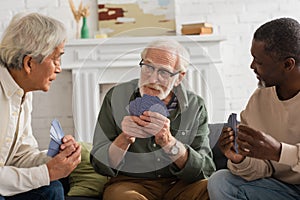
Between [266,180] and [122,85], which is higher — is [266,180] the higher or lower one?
the lower one

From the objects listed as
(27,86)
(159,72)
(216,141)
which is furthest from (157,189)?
(27,86)

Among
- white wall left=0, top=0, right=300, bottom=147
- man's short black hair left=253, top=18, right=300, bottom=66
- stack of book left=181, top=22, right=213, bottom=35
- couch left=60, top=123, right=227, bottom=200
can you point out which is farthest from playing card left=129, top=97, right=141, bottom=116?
white wall left=0, top=0, right=300, bottom=147

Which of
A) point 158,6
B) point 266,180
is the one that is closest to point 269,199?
point 266,180

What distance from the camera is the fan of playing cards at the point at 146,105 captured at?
264 centimetres

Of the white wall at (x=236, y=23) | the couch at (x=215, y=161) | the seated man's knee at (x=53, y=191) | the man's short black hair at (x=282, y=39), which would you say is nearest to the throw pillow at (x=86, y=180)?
the couch at (x=215, y=161)

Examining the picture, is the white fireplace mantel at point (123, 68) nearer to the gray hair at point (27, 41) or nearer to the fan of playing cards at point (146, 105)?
the fan of playing cards at point (146, 105)

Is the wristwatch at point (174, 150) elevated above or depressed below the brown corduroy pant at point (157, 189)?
above

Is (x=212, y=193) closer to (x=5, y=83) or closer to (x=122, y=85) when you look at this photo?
(x=122, y=85)

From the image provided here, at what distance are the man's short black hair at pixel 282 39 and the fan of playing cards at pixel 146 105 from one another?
0.47 metres

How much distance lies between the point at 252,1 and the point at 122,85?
2.13 m

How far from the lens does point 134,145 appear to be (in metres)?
2.79

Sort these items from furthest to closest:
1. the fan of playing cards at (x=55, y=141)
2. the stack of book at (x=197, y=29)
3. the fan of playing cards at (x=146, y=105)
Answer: the stack of book at (x=197, y=29)
the fan of playing cards at (x=146, y=105)
the fan of playing cards at (x=55, y=141)

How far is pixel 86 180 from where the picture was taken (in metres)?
3.11

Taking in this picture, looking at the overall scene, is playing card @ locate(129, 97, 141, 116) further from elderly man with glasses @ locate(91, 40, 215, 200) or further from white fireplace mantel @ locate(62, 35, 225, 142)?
white fireplace mantel @ locate(62, 35, 225, 142)
